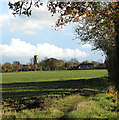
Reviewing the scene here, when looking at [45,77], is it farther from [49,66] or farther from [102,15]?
[49,66]

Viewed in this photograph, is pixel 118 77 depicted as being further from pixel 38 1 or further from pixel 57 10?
pixel 38 1

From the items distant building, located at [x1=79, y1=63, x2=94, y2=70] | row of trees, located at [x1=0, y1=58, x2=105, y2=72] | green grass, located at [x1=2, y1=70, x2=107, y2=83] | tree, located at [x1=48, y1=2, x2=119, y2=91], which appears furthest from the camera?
distant building, located at [x1=79, y1=63, x2=94, y2=70]

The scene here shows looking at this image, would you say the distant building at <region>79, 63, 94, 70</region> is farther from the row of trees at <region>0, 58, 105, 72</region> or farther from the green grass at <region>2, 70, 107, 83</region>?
the green grass at <region>2, 70, 107, 83</region>

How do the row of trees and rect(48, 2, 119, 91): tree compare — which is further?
the row of trees

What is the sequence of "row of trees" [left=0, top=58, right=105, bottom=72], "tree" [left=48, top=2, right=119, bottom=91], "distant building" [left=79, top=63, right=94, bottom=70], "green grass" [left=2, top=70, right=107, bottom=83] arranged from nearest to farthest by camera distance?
"tree" [left=48, top=2, right=119, bottom=91] → "green grass" [left=2, top=70, right=107, bottom=83] → "row of trees" [left=0, top=58, right=105, bottom=72] → "distant building" [left=79, top=63, right=94, bottom=70]

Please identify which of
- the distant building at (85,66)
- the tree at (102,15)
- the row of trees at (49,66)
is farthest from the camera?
the distant building at (85,66)

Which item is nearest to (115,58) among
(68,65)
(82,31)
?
(82,31)

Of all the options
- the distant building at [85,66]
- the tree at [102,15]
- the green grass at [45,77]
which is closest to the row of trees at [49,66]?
the distant building at [85,66]

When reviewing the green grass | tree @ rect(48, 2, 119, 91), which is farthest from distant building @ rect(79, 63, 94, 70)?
tree @ rect(48, 2, 119, 91)

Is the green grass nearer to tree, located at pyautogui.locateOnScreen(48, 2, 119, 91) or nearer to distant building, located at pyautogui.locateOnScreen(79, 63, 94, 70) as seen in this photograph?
tree, located at pyautogui.locateOnScreen(48, 2, 119, 91)

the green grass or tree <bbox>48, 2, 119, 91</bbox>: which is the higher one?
tree <bbox>48, 2, 119, 91</bbox>

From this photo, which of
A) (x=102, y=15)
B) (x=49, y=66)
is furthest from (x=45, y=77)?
(x=49, y=66)

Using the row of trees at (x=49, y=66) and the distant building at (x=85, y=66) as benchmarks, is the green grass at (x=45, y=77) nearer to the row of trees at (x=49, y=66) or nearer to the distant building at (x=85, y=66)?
the row of trees at (x=49, y=66)

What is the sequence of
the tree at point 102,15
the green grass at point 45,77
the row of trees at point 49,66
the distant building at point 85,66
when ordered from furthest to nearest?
1. the distant building at point 85,66
2. the row of trees at point 49,66
3. the green grass at point 45,77
4. the tree at point 102,15
